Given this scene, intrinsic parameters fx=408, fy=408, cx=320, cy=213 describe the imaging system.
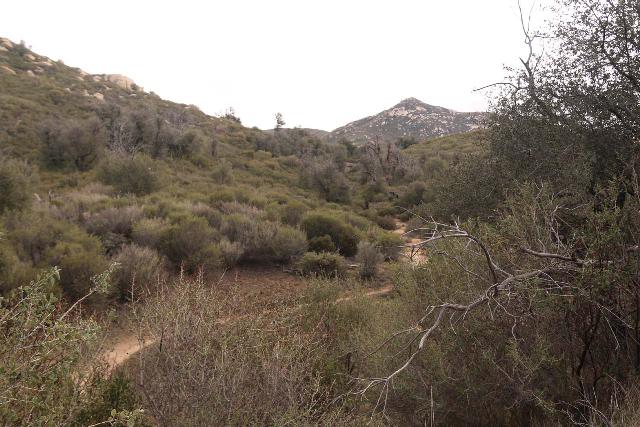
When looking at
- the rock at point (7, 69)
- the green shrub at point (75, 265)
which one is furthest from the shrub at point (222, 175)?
the rock at point (7, 69)

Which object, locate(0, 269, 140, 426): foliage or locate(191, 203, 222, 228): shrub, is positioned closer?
locate(0, 269, 140, 426): foliage

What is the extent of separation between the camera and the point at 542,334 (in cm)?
400

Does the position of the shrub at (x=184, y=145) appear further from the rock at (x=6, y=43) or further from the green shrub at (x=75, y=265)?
the rock at (x=6, y=43)

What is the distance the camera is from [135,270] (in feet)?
30.0

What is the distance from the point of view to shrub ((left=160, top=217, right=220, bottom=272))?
11.2 meters

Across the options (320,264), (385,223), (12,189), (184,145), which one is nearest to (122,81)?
(184,145)

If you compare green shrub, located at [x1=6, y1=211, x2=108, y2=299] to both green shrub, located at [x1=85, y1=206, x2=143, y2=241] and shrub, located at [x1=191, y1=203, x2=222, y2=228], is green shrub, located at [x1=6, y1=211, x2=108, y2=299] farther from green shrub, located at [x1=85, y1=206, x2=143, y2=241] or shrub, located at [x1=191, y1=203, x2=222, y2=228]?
shrub, located at [x1=191, y1=203, x2=222, y2=228]

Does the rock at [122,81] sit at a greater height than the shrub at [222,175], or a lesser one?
greater

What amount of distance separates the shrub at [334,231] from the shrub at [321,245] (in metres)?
0.67

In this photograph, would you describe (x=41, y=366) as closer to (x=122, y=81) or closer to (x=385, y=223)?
(x=385, y=223)

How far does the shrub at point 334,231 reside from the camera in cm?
1538

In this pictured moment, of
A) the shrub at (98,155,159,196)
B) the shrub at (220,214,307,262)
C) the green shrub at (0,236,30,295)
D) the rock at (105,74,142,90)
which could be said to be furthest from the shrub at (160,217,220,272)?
the rock at (105,74,142,90)

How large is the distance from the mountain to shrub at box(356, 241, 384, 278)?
218ft

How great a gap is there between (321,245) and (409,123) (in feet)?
265
